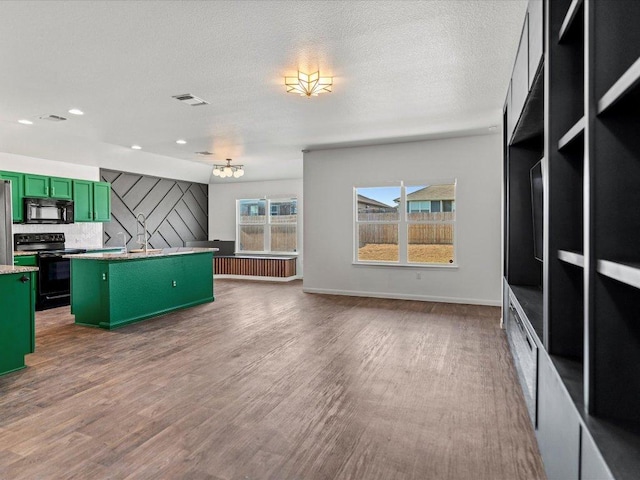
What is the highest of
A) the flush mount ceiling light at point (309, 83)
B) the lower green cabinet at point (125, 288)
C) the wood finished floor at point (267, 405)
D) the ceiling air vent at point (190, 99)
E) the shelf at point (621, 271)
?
the ceiling air vent at point (190, 99)

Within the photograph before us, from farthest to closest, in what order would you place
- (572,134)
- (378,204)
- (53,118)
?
(378,204) < (53,118) < (572,134)

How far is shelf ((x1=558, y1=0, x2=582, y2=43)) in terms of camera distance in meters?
1.52

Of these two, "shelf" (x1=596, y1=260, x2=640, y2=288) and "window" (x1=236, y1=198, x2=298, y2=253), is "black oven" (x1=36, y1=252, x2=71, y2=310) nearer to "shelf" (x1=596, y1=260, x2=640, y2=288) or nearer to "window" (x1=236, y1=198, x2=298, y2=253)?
"window" (x1=236, y1=198, x2=298, y2=253)

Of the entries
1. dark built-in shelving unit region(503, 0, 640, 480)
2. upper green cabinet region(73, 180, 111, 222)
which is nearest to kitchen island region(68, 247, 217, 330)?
upper green cabinet region(73, 180, 111, 222)

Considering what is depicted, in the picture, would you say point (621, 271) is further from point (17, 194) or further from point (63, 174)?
point (63, 174)

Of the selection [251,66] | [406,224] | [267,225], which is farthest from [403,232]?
[267,225]

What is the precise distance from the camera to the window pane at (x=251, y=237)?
1051 centimetres

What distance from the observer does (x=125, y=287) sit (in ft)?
16.9

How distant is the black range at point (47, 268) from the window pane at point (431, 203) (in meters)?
5.94

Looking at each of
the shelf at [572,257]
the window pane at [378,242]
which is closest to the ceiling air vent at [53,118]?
the window pane at [378,242]

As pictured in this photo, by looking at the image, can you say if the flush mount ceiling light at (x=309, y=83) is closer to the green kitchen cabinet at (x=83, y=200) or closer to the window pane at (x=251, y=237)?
the green kitchen cabinet at (x=83, y=200)

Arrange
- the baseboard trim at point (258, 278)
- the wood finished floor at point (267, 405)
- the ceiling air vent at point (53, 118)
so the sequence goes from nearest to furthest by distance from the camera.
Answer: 1. the wood finished floor at point (267, 405)
2. the ceiling air vent at point (53, 118)
3. the baseboard trim at point (258, 278)

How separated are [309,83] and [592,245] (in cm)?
324

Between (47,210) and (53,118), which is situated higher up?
(53,118)
